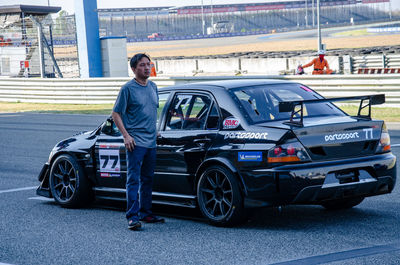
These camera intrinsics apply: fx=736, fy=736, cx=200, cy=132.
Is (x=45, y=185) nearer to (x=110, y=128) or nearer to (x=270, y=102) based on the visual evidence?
(x=110, y=128)

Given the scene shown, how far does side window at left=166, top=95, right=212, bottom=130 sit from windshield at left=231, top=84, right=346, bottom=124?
38 cm

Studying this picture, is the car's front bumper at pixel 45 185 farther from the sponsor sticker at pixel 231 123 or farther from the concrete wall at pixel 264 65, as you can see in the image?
the concrete wall at pixel 264 65

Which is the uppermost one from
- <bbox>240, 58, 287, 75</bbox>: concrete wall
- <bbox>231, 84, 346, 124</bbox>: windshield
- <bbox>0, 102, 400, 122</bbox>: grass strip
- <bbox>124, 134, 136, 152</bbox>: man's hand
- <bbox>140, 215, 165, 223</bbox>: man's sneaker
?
<bbox>240, 58, 287, 75</bbox>: concrete wall

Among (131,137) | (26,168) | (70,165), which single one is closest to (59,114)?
(26,168)

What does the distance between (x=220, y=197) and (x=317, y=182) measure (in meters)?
0.97

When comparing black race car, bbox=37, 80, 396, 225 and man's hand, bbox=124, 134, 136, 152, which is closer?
black race car, bbox=37, 80, 396, 225

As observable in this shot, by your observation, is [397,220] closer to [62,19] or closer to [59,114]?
[59,114]

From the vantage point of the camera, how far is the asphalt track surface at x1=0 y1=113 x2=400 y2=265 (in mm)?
5719

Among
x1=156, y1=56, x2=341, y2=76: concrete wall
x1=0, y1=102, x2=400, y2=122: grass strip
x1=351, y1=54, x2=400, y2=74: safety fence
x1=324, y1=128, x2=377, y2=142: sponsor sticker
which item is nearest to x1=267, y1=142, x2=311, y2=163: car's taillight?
x1=324, y1=128, x2=377, y2=142: sponsor sticker

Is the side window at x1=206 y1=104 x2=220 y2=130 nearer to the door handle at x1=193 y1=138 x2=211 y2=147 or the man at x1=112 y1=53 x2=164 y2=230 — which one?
the door handle at x1=193 y1=138 x2=211 y2=147

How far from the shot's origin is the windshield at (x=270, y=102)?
22.7 ft

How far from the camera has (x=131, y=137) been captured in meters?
6.92

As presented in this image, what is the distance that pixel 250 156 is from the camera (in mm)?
6523

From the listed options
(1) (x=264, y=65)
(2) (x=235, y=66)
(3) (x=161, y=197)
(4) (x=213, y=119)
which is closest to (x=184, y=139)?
(4) (x=213, y=119)
